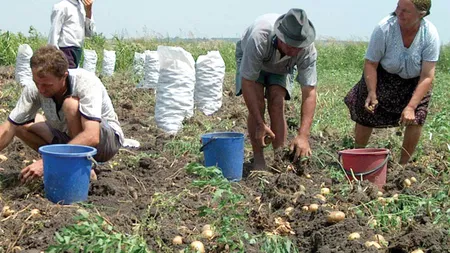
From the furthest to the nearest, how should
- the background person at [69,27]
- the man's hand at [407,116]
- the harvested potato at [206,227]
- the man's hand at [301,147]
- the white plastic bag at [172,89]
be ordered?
the white plastic bag at [172,89], the background person at [69,27], the man's hand at [407,116], the man's hand at [301,147], the harvested potato at [206,227]

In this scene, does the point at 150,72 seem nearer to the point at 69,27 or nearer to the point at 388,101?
the point at 69,27

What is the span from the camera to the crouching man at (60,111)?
12.7ft

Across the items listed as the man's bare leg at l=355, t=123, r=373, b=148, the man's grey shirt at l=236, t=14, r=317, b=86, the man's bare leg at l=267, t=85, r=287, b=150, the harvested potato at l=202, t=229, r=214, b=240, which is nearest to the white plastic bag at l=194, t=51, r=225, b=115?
the man's bare leg at l=355, t=123, r=373, b=148

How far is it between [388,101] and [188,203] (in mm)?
2198

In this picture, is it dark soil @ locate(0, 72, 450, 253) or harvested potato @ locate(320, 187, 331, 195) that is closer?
dark soil @ locate(0, 72, 450, 253)

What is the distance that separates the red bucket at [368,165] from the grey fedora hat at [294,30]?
0.84 meters

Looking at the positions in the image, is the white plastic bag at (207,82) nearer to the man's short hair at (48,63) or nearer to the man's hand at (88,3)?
the man's hand at (88,3)

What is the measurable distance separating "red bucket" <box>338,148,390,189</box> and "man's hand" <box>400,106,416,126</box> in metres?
0.44

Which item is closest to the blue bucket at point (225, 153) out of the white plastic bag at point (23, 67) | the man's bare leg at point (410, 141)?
the man's bare leg at point (410, 141)

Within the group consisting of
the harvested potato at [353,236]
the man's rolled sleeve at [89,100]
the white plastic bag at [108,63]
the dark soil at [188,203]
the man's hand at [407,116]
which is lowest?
the white plastic bag at [108,63]

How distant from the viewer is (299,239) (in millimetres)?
3479

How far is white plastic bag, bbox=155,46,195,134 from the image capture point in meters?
6.95

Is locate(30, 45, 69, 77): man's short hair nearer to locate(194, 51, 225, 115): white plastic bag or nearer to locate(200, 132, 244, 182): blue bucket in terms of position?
locate(200, 132, 244, 182): blue bucket

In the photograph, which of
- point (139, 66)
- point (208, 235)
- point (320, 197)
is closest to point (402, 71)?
point (320, 197)
